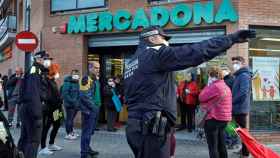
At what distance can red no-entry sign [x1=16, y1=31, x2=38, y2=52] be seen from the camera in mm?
15445

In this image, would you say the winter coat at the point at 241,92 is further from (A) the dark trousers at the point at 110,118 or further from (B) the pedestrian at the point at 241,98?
(A) the dark trousers at the point at 110,118

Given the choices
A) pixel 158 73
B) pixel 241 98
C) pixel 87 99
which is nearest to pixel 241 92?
pixel 241 98

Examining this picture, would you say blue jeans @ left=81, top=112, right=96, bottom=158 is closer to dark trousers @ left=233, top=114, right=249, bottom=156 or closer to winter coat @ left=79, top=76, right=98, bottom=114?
winter coat @ left=79, top=76, right=98, bottom=114

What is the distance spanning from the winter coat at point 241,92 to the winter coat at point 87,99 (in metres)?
2.68

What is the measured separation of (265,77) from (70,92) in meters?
4.92

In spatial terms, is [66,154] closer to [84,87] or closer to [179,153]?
[84,87]

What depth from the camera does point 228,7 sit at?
40.9 ft

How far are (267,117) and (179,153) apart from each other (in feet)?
10.7

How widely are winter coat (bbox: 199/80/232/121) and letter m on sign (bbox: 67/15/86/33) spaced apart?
778cm

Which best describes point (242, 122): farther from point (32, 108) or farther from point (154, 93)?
point (154, 93)

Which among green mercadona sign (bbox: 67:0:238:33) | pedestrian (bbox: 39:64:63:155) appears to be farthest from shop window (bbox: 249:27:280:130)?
pedestrian (bbox: 39:64:63:155)

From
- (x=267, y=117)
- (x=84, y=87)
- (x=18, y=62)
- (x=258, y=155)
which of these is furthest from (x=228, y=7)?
(x=18, y=62)

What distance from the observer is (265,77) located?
12688 millimetres

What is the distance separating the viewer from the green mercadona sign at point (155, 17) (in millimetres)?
12632
